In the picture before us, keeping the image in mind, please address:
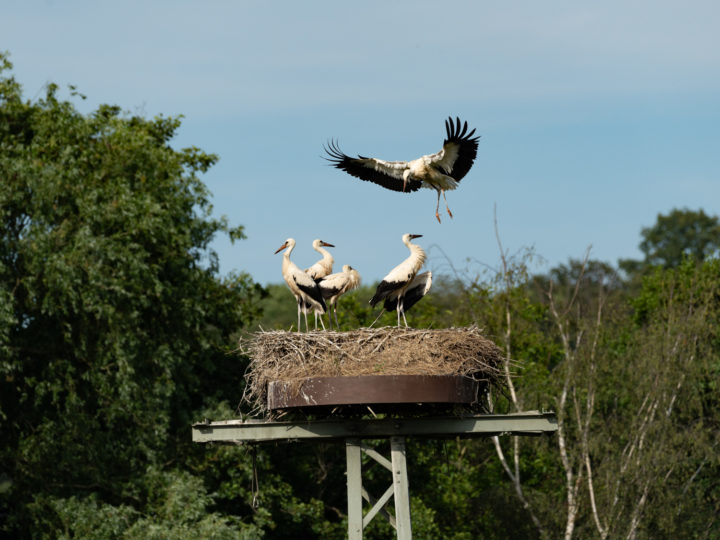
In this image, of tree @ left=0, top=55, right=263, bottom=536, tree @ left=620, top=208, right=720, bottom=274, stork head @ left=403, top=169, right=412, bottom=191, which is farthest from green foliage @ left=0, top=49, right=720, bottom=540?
tree @ left=620, top=208, right=720, bottom=274

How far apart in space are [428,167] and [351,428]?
2.99 metres

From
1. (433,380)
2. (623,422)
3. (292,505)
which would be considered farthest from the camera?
(623,422)

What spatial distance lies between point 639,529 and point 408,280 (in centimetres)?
1119

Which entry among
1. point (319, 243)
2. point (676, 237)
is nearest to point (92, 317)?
point (319, 243)

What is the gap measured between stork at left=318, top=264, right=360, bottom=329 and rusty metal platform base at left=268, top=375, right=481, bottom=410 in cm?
297

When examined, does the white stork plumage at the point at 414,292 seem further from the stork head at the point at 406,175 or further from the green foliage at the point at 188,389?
the green foliage at the point at 188,389

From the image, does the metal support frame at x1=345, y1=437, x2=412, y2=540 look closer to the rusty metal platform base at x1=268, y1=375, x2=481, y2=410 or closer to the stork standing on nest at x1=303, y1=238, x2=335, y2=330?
the rusty metal platform base at x1=268, y1=375, x2=481, y2=410

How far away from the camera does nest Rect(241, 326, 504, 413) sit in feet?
30.7

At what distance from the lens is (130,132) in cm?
2048

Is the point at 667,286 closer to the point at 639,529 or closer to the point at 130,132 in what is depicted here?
the point at 639,529

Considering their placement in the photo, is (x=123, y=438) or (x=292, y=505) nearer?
(x=123, y=438)

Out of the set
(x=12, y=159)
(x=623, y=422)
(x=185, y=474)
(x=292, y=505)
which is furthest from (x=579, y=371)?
(x=12, y=159)

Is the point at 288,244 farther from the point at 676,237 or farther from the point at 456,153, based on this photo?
the point at 676,237

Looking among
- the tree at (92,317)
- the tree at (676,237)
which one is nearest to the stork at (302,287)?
the tree at (92,317)
